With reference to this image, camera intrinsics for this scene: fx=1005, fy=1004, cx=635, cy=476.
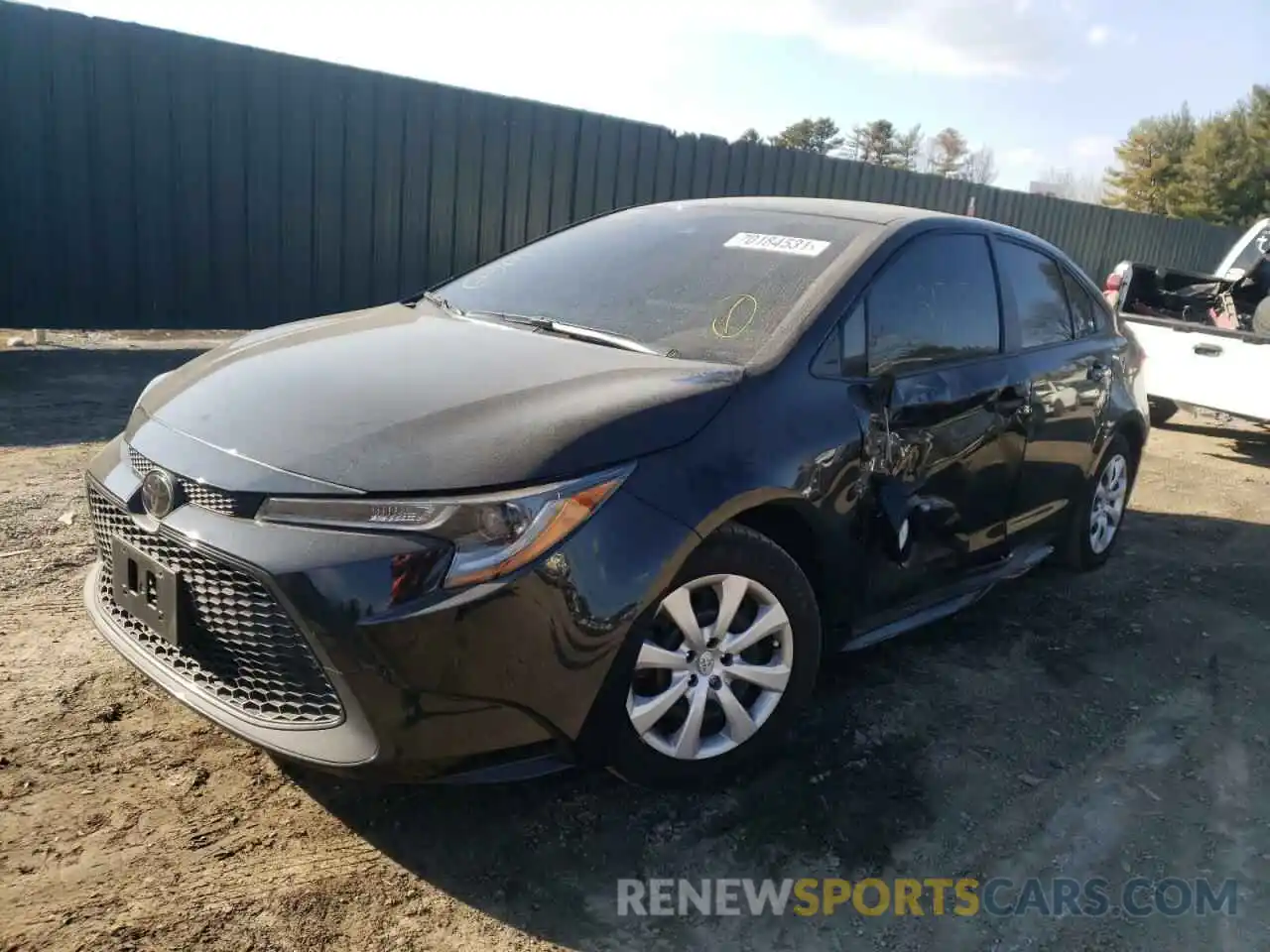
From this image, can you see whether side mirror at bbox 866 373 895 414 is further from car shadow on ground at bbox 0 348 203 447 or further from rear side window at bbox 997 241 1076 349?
car shadow on ground at bbox 0 348 203 447

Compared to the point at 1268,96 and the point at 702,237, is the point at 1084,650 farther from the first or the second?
the point at 1268,96

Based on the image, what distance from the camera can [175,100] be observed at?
852 cm

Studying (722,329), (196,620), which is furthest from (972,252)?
(196,620)

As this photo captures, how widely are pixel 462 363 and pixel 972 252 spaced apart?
211 centimetres

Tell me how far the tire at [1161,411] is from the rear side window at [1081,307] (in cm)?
527

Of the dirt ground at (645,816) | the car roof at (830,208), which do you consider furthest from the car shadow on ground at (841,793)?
the car roof at (830,208)

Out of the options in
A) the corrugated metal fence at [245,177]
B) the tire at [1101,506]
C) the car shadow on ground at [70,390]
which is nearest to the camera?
the tire at [1101,506]

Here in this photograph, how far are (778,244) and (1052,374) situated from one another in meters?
→ 1.43

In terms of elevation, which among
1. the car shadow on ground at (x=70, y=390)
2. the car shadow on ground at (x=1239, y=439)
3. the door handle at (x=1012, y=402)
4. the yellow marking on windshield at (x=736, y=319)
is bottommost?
the car shadow on ground at (x=70, y=390)

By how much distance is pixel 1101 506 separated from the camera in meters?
4.93

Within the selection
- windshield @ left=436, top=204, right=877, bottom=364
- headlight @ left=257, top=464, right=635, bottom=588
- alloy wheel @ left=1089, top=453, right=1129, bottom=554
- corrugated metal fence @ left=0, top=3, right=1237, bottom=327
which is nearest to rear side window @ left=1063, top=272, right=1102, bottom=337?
alloy wheel @ left=1089, top=453, right=1129, bottom=554

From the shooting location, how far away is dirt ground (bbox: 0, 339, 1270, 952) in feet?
7.52

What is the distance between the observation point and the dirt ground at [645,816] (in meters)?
2.29

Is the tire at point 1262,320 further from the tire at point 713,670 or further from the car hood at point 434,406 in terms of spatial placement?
the car hood at point 434,406
